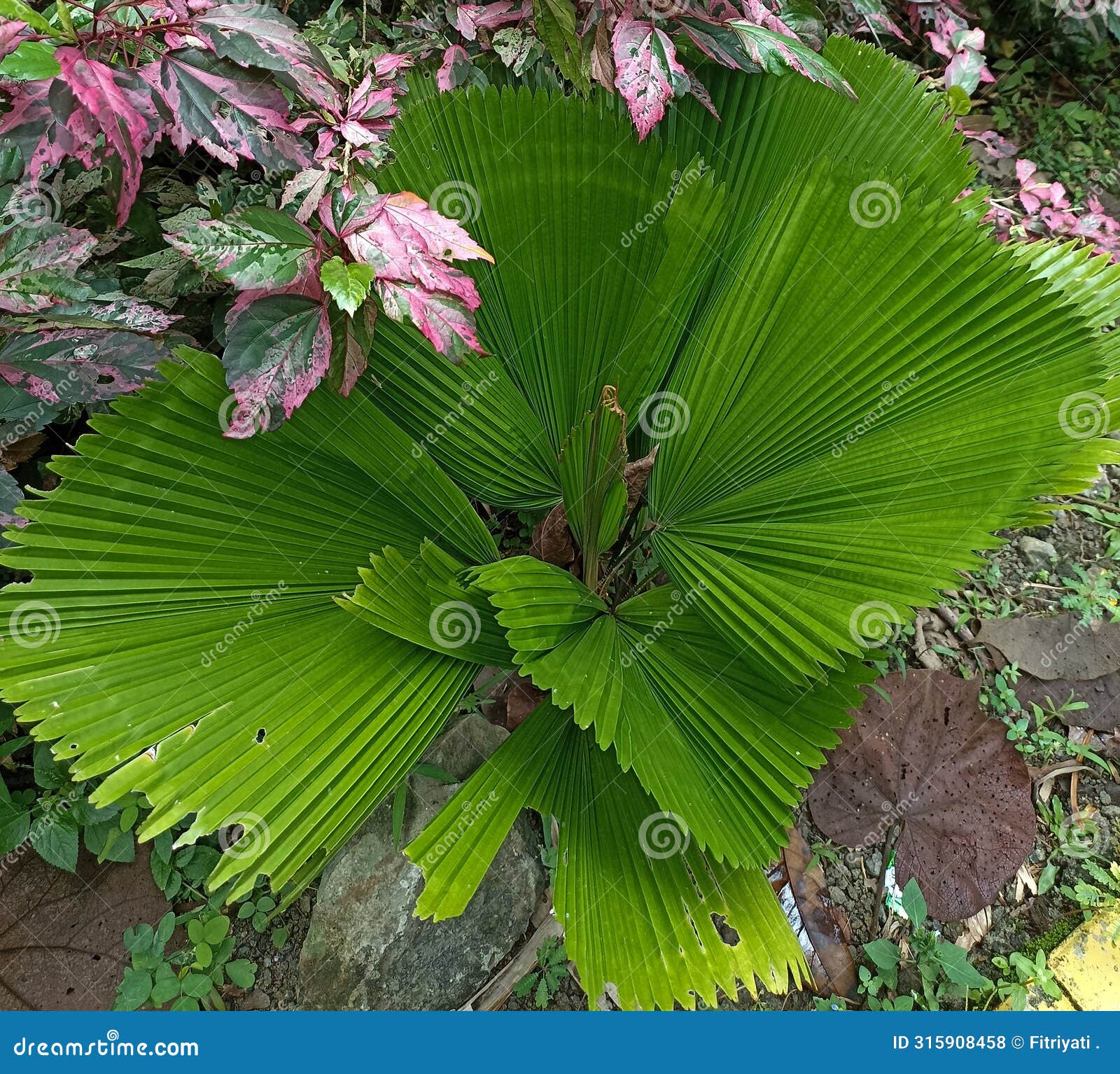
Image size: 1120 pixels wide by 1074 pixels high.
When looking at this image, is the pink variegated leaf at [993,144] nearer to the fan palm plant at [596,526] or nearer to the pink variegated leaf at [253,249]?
the fan palm plant at [596,526]

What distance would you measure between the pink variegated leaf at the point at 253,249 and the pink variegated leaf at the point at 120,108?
11 cm

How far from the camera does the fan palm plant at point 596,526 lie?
3.54 feet

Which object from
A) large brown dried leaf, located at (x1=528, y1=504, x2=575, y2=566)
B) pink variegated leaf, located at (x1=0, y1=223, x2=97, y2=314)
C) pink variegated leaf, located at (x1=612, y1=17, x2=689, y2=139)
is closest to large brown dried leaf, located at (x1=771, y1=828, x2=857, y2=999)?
large brown dried leaf, located at (x1=528, y1=504, x2=575, y2=566)

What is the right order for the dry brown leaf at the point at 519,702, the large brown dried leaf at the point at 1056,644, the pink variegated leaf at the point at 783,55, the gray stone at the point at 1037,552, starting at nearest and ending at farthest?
the pink variegated leaf at the point at 783,55 → the dry brown leaf at the point at 519,702 → the large brown dried leaf at the point at 1056,644 → the gray stone at the point at 1037,552

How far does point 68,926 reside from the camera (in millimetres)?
1625

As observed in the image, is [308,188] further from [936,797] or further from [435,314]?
[936,797]

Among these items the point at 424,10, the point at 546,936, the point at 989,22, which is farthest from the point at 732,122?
the point at 989,22

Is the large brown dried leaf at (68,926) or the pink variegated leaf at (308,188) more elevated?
the pink variegated leaf at (308,188)

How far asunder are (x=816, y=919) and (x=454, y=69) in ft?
6.22

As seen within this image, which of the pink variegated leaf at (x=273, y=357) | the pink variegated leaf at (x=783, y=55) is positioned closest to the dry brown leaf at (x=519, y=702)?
the pink variegated leaf at (x=273, y=357)

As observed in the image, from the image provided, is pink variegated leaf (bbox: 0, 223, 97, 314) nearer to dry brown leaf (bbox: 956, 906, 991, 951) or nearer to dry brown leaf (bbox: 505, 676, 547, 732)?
dry brown leaf (bbox: 505, 676, 547, 732)

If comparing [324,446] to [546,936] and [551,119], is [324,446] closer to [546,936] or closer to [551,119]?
[551,119]

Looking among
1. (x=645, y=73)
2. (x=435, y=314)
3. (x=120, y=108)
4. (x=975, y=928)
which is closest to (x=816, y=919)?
(x=975, y=928)

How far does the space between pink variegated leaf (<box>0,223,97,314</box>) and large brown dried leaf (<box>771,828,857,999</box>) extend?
1.63m
